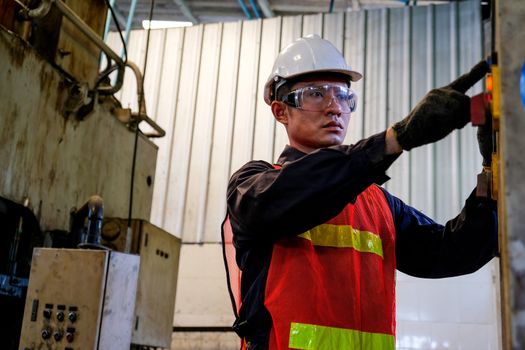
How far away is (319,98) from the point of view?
221 cm

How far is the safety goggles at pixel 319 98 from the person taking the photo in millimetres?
2186

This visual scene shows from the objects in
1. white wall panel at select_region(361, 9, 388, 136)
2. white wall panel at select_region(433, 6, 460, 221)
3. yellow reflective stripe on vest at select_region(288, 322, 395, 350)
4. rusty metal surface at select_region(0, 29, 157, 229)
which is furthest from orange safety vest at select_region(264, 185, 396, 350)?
white wall panel at select_region(361, 9, 388, 136)

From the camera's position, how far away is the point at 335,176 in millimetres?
1602

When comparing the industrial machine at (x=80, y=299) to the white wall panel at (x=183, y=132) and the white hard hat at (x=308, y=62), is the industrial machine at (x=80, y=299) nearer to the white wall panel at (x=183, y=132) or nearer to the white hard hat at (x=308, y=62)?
the white hard hat at (x=308, y=62)

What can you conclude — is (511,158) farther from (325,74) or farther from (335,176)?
(325,74)

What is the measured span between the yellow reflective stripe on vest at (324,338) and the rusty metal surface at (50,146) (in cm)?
182

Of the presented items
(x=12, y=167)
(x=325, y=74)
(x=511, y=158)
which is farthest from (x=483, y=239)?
(x=12, y=167)

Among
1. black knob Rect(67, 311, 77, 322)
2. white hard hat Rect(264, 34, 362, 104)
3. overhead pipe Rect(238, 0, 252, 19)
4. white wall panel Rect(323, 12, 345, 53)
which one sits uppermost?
overhead pipe Rect(238, 0, 252, 19)

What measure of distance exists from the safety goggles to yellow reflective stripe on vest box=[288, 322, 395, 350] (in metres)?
0.75

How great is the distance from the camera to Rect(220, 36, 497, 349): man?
1.58 metres

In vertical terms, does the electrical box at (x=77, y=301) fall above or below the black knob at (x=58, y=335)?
above

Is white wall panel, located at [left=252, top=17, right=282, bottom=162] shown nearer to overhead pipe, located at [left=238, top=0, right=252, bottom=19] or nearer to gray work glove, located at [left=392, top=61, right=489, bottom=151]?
overhead pipe, located at [left=238, top=0, right=252, bottom=19]

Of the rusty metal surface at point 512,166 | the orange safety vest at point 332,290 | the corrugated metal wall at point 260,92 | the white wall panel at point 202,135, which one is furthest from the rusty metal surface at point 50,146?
the rusty metal surface at point 512,166

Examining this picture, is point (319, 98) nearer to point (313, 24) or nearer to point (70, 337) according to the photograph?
point (70, 337)
